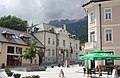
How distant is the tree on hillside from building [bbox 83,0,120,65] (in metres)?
38.6

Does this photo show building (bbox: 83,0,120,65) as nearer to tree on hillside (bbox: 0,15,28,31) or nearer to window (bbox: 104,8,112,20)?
window (bbox: 104,8,112,20)

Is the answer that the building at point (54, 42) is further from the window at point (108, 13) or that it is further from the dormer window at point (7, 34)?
the window at point (108, 13)

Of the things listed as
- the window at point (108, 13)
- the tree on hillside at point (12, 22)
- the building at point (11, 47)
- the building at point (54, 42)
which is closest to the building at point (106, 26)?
the window at point (108, 13)

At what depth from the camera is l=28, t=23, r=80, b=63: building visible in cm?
5839

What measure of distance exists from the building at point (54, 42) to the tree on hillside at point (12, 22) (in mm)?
5759

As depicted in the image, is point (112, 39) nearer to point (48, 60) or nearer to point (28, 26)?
point (48, 60)

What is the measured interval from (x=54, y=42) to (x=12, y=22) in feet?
46.4

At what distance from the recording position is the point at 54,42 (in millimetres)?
61812

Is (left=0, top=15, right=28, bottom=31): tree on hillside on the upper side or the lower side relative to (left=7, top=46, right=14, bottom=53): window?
upper

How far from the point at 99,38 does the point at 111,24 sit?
7.94 ft

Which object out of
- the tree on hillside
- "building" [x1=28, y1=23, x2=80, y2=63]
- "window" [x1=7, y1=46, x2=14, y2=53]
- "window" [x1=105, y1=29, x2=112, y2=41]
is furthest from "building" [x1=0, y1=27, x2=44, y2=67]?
"window" [x1=105, y1=29, x2=112, y2=41]

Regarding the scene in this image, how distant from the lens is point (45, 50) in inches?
2259

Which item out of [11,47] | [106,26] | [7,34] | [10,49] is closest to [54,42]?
[11,47]

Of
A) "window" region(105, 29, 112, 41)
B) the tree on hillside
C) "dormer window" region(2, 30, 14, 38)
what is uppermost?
the tree on hillside
